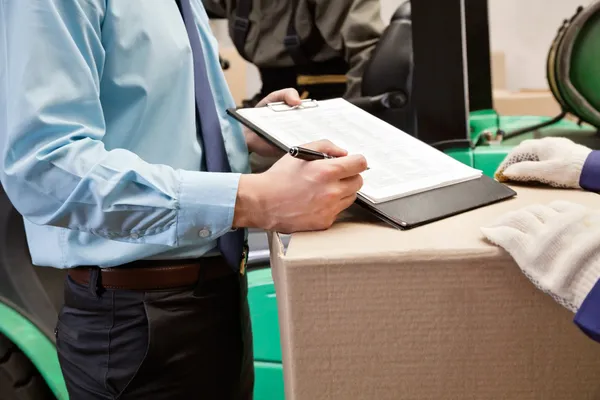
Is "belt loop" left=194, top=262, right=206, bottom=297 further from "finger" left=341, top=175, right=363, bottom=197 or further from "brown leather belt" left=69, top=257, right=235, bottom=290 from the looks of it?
"finger" left=341, top=175, right=363, bottom=197

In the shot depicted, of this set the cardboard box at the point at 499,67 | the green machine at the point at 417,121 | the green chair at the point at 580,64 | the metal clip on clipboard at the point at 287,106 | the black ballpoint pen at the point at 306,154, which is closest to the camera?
the black ballpoint pen at the point at 306,154

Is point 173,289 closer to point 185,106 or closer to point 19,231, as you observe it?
point 185,106

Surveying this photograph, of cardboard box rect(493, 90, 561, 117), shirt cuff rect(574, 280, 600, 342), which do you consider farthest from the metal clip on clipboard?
cardboard box rect(493, 90, 561, 117)

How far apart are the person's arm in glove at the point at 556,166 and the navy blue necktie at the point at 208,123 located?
334mm

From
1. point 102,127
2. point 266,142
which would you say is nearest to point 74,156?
point 102,127

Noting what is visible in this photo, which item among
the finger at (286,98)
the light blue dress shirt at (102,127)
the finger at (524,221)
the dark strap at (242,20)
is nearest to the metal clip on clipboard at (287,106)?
the finger at (286,98)

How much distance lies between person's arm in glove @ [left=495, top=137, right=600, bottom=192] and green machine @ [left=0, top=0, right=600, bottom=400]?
20.7 inches

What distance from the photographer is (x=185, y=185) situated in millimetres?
564

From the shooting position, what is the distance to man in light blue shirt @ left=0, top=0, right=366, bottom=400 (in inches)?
21.2

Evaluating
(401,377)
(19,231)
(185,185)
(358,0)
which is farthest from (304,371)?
(358,0)

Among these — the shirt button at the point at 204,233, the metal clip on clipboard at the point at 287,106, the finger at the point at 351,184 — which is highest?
the finger at the point at 351,184

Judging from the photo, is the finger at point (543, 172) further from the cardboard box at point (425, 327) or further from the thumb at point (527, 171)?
the cardboard box at point (425, 327)

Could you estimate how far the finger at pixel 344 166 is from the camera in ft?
1.77

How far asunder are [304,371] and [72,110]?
1.04 ft
